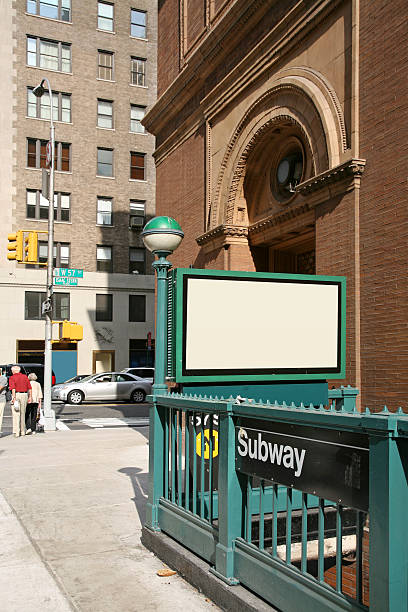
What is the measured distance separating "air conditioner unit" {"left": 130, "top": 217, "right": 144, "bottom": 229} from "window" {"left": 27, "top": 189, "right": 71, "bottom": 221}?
446cm

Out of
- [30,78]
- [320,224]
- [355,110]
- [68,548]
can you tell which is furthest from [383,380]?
[30,78]

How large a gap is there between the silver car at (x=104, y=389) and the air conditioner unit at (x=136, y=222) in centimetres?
1528

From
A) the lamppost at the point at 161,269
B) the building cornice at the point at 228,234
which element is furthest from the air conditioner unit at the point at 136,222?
the lamppost at the point at 161,269

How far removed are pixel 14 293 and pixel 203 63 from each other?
26.7m

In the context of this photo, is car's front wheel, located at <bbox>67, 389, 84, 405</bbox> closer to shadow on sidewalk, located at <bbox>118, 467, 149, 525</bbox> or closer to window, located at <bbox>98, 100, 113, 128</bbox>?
shadow on sidewalk, located at <bbox>118, 467, 149, 525</bbox>

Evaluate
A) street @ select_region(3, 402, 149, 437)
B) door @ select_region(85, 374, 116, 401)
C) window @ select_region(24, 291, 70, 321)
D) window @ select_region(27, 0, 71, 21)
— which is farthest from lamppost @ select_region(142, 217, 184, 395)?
window @ select_region(27, 0, 71, 21)

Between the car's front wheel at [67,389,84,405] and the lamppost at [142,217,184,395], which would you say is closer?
the lamppost at [142,217,184,395]

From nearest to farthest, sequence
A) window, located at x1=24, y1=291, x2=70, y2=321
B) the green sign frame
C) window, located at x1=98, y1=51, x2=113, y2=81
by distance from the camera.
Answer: the green sign frame, window, located at x1=24, y1=291, x2=70, y2=321, window, located at x1=98, y1=51, x2=113, y2=81

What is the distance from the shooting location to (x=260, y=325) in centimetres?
676

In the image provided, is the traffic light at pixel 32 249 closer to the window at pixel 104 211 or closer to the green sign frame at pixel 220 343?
the green sign frame at pixel 220 343

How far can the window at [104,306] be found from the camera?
4441 cm

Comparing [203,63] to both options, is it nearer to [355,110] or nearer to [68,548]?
[355,110]

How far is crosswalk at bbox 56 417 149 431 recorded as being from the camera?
2059 cm

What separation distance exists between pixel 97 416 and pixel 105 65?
29.7 m
